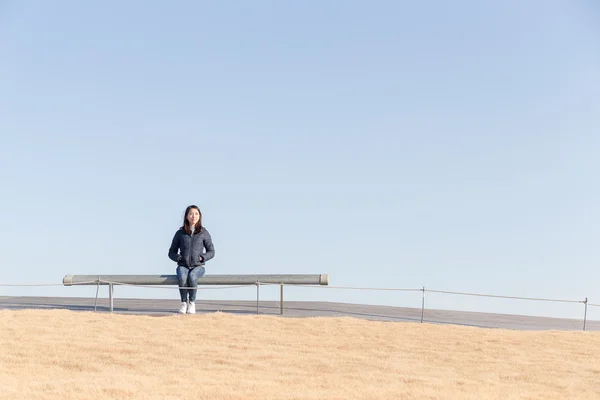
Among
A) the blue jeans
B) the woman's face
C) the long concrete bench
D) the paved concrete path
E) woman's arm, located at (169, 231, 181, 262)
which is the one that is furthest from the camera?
the paved concrete path

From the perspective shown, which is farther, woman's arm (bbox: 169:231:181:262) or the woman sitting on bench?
woman's arm (bbox: 169:231:181:262)

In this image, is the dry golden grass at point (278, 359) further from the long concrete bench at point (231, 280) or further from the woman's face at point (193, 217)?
the woman's face at point (193, 217)

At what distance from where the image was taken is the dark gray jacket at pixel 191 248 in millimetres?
16125

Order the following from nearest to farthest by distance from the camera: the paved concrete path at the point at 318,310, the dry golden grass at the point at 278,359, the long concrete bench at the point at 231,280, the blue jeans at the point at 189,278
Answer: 1. the dry golden grass at the point at 278,359
2. the blue jeans at the point at 189,278
3. the long concrete bench at the point at 231,280
4. the paved concrete path at the point at 318,310

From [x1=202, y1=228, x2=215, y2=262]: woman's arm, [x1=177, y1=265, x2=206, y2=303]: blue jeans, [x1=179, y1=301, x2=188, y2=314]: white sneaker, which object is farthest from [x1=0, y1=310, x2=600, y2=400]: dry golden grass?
[x1=202, y1=228, x2=215, y2=262]: woman's arm

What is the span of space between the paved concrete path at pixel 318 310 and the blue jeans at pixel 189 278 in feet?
2.55

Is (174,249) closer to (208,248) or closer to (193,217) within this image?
(208,248)

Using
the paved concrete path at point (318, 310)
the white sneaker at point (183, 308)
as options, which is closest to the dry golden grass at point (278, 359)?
the white sneaker at point (183, 308)

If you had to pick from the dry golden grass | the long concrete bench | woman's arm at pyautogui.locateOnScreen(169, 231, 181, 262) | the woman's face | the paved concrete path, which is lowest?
the paved concrete path

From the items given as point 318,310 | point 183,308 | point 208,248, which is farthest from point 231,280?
point 318,310

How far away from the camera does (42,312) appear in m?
15.7

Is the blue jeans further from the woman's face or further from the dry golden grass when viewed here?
the woman's face

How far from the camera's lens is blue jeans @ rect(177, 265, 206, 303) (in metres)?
16.2

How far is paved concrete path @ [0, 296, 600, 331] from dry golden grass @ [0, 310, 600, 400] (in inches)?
68.7
